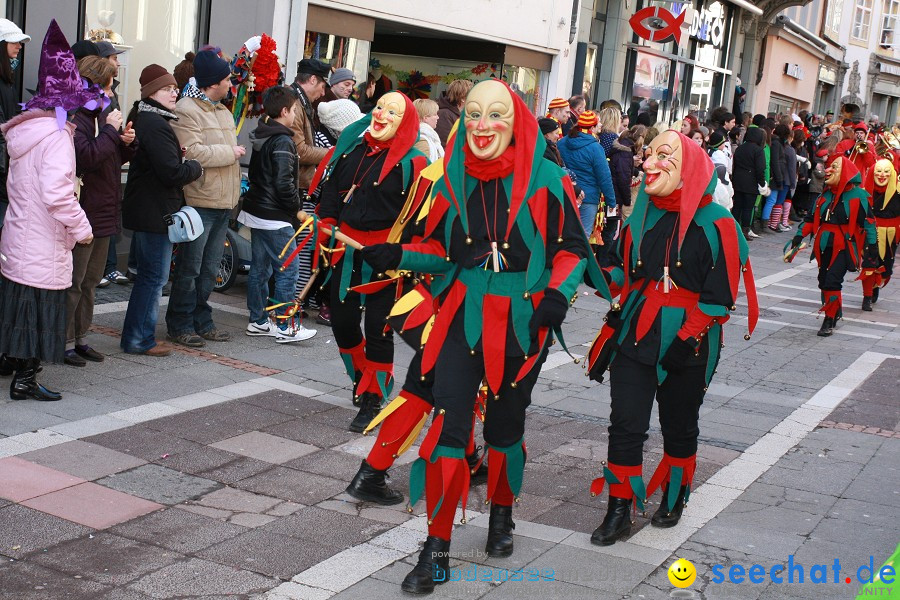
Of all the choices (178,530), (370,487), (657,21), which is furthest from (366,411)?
(657,21)

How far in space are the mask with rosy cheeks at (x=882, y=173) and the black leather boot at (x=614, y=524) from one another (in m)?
8.53

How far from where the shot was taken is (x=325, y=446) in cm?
630

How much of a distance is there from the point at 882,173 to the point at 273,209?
7244 millimetres

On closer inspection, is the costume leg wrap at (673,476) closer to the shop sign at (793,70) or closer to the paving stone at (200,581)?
the paving stone at (200,581)

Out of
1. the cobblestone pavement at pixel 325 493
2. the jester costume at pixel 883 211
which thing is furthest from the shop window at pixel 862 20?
the cobblestone pavement at pixel 325 493

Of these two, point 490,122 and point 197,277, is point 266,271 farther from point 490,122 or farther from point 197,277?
point 490,122

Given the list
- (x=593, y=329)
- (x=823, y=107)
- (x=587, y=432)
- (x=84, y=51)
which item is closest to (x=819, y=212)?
(x=593, y=329)

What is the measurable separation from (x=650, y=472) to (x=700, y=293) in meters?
1.50

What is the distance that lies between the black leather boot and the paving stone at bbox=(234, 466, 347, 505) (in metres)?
1.29

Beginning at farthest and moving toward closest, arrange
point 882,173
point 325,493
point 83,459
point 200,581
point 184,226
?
point 882,173 < point 184,226 < point 83,459 < point 325,493 < point 200,581

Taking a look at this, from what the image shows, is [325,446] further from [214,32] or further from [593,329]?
[214,32]

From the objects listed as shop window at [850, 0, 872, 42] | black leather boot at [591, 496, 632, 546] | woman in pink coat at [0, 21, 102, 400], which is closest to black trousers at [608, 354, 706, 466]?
black leather boot at [591, 496, 632, 546]

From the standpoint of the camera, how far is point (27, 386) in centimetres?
652

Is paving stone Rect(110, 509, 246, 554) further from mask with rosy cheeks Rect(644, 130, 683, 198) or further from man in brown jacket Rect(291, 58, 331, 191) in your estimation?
man in brown jacket Rect(291, 58, 331, 191)
